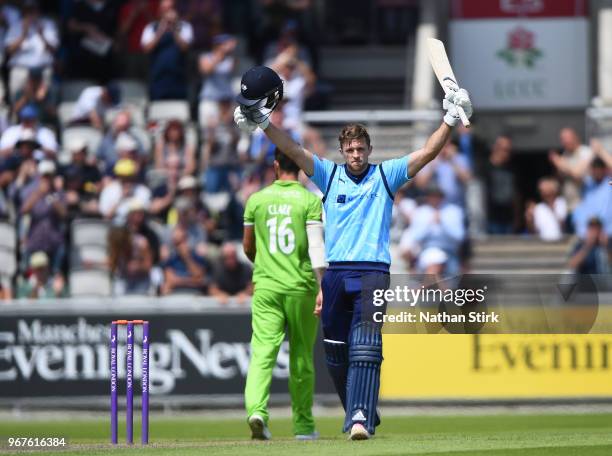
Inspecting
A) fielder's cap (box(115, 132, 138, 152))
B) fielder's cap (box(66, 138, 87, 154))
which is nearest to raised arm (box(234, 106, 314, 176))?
fielder's cap (box(66, 138, 87, 154))

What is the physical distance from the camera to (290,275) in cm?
1223

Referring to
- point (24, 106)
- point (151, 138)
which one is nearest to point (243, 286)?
point (151, 138)

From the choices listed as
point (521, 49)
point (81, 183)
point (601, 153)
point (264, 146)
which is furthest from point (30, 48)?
point (601, 153)

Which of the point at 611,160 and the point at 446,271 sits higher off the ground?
the point at 611,160

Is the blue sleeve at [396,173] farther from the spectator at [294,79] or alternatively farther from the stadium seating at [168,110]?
the stadium seating at [168,110]

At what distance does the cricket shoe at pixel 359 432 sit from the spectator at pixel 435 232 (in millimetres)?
8082

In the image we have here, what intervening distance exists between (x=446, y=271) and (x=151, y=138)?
16.0ft

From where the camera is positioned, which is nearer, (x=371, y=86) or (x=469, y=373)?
(x=469, y=373)

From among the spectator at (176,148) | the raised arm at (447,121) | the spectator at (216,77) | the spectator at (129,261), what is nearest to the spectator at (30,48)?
the spectator at (216,77)

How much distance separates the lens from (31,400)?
59.1 ft

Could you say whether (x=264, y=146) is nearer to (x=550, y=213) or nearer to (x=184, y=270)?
(x=184, y=270)

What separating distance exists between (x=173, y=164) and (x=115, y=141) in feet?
3.33

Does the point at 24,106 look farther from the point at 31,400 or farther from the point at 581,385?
the point at 581,385

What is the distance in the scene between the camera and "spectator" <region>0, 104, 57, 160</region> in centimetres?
2097
